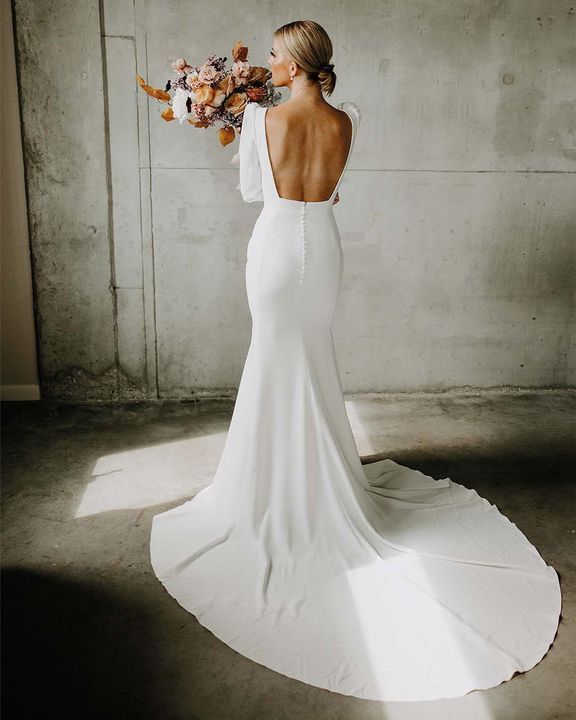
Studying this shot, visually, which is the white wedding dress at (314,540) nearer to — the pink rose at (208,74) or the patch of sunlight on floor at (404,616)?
the patch of sunlight on floor at (404,616)

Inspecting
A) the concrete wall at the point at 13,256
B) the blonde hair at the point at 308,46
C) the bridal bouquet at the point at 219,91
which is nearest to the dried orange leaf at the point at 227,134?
the bridal bouquet at the point at 219,91

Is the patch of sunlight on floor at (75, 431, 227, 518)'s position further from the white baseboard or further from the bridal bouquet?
the bridal bouquet

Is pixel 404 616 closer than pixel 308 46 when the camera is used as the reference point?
Yes

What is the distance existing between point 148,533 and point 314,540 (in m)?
0.88

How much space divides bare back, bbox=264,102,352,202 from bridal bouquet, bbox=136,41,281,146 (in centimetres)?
18

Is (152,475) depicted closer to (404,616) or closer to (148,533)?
(148,533)

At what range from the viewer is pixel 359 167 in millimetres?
5188

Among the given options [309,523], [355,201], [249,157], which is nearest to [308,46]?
[249,157]

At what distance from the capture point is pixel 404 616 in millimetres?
2648

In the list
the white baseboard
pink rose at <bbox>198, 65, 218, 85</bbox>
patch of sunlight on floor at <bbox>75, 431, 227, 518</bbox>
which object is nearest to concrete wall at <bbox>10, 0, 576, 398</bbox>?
the white baseboard

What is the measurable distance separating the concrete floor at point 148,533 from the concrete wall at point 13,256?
268 millimetres

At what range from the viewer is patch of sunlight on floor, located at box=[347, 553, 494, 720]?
2.25m

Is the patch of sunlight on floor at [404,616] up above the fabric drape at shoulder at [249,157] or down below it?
below

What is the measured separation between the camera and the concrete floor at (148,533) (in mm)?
2277
